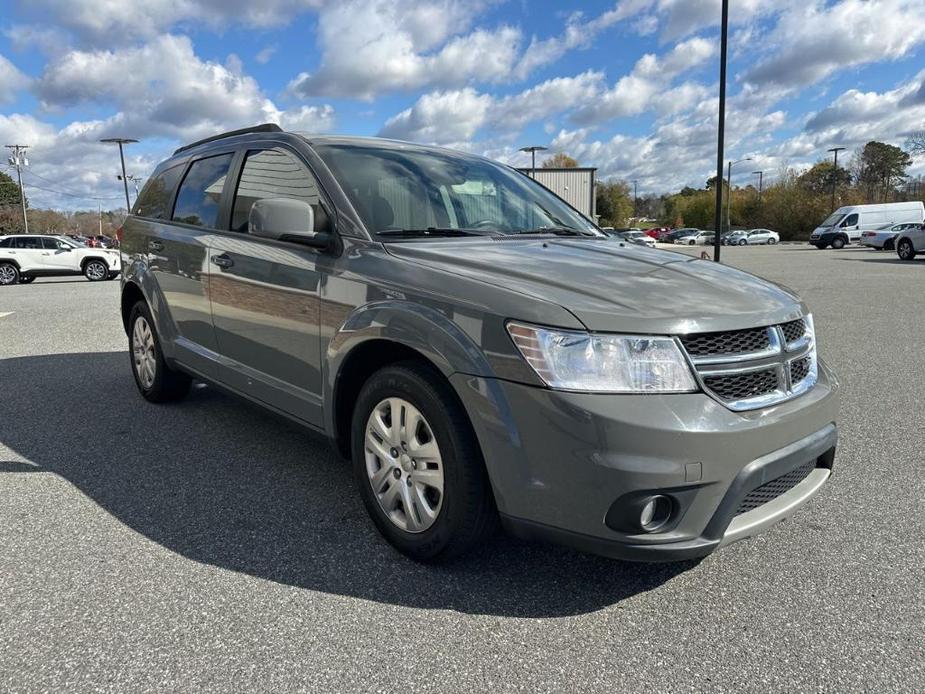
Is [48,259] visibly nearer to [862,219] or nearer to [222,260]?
[222,260]

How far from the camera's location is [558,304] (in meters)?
2.31

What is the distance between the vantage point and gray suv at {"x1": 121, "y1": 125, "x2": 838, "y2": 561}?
223cm

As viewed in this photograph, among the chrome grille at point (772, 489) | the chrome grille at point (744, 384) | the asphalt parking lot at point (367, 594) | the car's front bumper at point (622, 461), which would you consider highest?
the chrome grille at point (744, 384)

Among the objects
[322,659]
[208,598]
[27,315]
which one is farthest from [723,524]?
[27,315]

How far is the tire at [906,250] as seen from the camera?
25.1 metres

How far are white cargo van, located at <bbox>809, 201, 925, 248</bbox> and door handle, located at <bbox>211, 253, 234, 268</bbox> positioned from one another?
143ft

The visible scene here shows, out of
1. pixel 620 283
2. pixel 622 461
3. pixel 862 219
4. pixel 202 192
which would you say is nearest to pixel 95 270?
pixel 202 192

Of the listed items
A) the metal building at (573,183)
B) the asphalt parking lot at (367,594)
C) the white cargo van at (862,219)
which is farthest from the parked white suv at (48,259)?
the white cargo van at (862,219)

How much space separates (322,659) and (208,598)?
23.8 inches

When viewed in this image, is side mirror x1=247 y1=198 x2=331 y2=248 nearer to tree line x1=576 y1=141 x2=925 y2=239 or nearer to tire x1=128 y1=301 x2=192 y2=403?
tire x1=128 y1=301 x2=192 y2=403

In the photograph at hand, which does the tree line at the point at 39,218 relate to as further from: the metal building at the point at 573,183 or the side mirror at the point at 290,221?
the side mirror at the point at 290,221

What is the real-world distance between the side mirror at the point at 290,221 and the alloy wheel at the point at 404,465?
832 millimetres

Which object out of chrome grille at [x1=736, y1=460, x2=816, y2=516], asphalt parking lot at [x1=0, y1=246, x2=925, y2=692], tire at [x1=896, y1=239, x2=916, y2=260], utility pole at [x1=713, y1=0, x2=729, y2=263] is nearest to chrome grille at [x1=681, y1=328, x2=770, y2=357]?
chrome grille at [x1=736, y1=460, x2=816, y2=516]

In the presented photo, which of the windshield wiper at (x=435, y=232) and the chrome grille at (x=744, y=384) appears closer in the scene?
the chrome grille at (x=744, y=384)
